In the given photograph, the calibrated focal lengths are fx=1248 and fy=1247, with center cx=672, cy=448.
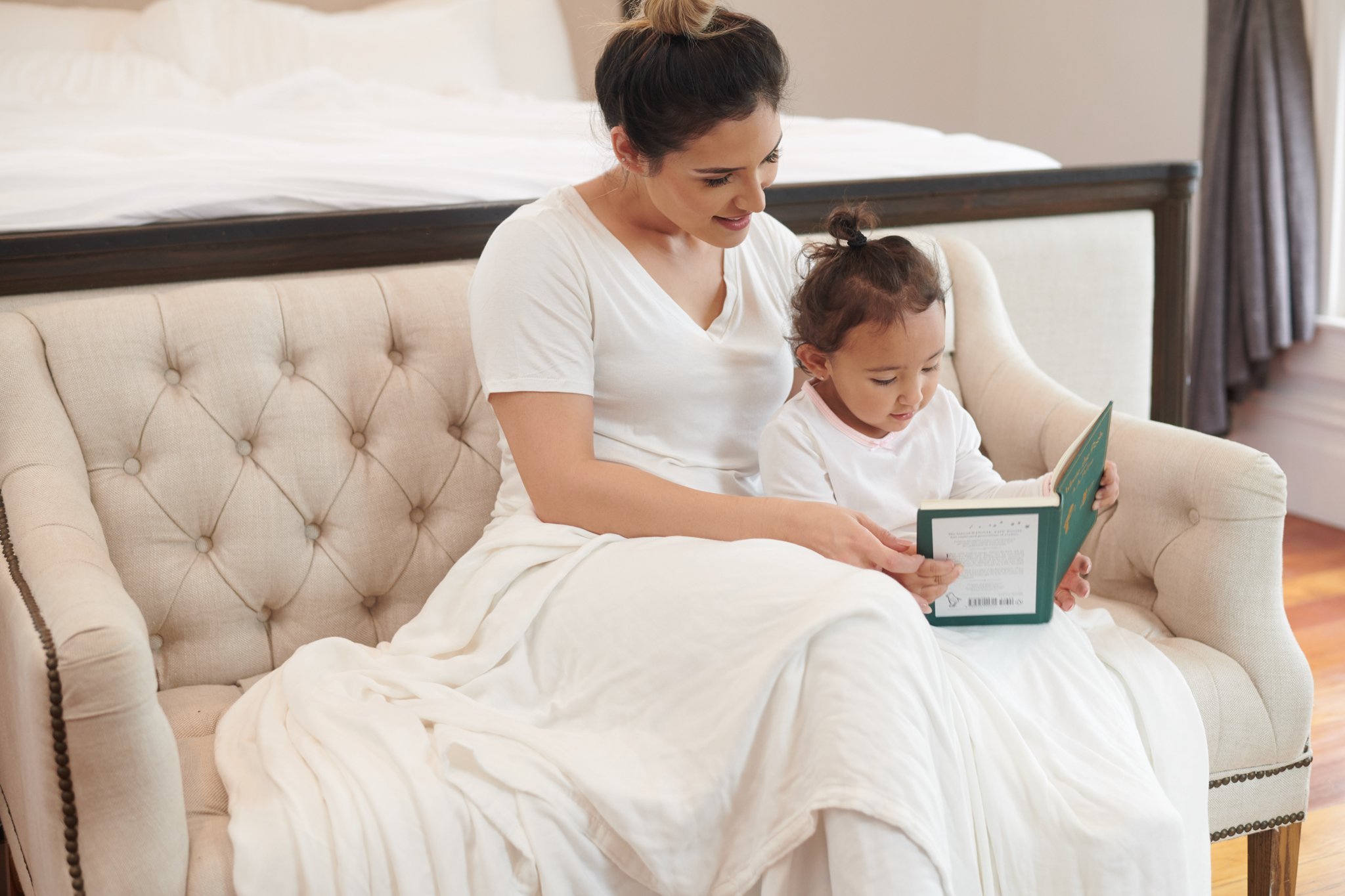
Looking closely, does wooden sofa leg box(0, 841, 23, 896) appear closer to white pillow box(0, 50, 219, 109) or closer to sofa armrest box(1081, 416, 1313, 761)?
sofa armrest box(1081, 416, 1313, 761)

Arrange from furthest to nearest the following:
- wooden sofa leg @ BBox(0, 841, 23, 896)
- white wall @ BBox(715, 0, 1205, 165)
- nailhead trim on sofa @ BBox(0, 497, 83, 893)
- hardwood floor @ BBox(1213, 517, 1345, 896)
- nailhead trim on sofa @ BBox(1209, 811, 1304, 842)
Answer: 1. white wall @ BBox(715, 0, 1205, 165)
2. hardwood floor @ BBox(1213, 517, 1345, 896)
3. wooden sofa leg @ BBox(0, 841, 23, 896)
4. nailhead trim on sofa @ BBox(1209, 811, 1304, 842)
5. nailhead trim on sofa @ BBox(0, 497, 83, 893)

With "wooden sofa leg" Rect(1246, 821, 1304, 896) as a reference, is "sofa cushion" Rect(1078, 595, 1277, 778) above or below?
above

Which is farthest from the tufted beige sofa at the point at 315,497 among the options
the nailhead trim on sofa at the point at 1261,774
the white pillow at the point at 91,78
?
the white pillow at the point at 91,78

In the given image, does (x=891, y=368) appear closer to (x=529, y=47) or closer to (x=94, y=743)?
(x=94, y=743)

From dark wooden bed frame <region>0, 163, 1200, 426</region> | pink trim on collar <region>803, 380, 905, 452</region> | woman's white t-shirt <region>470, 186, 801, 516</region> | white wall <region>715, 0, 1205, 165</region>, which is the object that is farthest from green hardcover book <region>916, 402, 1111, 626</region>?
white wall <region>715, 0, 1205, 165</region>

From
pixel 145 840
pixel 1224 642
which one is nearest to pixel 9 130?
pixel 145 840

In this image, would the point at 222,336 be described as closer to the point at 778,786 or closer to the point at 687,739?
the point at 687,739

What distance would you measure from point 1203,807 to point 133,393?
4.35 ft

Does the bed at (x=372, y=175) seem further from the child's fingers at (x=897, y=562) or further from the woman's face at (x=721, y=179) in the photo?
the child's fingers at (x=897, y=562)

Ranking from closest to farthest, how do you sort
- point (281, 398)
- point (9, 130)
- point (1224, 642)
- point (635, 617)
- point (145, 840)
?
1. point (145, 840)
2. point (635, 617)
3. point (1224, 642)
4. point (281, 398)
5. point (9, 130)

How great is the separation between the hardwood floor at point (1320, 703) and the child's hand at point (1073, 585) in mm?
680

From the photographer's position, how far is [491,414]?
1.69 metres

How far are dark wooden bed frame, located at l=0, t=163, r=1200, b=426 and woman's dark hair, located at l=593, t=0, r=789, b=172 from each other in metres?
0.49

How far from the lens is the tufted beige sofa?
146cm
